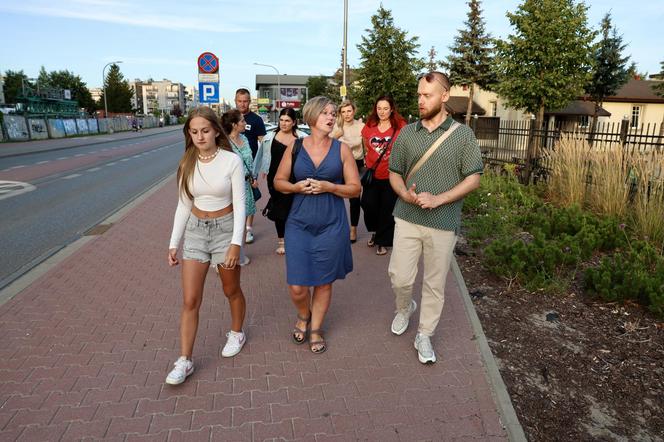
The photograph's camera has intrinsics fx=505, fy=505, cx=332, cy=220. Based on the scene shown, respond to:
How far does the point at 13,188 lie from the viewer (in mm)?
12242

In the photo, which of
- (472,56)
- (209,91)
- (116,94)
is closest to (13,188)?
(209,91)

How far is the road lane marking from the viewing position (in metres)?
11.3

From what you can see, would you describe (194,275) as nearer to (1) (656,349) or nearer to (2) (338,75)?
(1) (656,349)

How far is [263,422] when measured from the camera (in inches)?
112

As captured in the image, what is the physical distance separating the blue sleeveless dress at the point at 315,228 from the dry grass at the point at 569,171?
5081mm

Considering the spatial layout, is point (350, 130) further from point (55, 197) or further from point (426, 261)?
point (55, 197)

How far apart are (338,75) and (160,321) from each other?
5640 centimetres

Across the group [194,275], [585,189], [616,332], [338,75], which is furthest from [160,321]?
[338,75]

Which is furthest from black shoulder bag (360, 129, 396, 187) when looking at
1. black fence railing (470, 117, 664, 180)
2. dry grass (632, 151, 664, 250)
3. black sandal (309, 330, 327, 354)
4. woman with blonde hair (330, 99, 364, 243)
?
black fence railing (470, 117, 664, 180)

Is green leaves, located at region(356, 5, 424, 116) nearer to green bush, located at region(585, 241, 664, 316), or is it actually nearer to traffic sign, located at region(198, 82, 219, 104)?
traffic sign, located at region(198, 82, 219, 104)

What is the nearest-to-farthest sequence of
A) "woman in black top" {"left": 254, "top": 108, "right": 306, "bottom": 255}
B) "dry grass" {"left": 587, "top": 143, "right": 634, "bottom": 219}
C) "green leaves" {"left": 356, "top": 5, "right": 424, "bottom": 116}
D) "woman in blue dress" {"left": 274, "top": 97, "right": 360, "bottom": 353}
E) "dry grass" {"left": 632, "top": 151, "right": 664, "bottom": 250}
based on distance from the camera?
"woman in blue dress" {"left": 274, "top": 97, "right": 360, "bottom": 353}
"woman in black top" {"left": 254, "top": 108, "right": 306, "bottom": 255}
"dry grass" {"left": 632, "top": 151, "right": 664, "bottom": 250}
"dry grass" {"left": 587, "top": 143, "right": 634, "bottom": 219}
"green leaves" {"left": 356, "top": 5, "right": 424, "bottom": 116}

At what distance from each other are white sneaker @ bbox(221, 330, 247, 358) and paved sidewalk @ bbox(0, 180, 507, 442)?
→ 2.4 inches

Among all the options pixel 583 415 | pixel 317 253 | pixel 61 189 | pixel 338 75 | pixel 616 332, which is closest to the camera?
pixel 583 415

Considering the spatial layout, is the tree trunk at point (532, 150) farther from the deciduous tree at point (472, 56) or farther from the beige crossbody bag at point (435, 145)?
the deciduous tree at point (472, 56)
